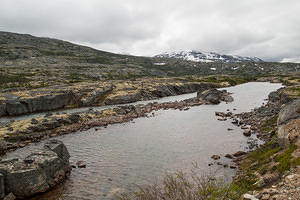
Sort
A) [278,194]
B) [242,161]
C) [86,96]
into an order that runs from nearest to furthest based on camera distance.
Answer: [278,194] < [242,161] < [86,96]

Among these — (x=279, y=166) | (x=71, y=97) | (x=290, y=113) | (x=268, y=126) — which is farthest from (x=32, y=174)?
(x=71, y=97)

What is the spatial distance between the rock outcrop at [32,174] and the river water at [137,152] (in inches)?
40.6

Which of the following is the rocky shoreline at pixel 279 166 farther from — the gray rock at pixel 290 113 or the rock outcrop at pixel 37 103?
the rock outcrop at pixel 37 103

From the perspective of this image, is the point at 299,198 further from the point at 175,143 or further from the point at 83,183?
the point at 175,143

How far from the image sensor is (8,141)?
34781 mm

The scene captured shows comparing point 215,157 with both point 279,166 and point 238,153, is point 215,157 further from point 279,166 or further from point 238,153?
point 279,166

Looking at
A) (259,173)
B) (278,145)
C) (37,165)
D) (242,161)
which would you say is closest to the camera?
(259,173)

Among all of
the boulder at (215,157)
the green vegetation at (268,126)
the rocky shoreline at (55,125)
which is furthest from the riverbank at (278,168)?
the rocky shoreline at (55,125)

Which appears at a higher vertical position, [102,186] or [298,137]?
[298,137]

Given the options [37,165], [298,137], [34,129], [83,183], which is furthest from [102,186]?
[34,129]

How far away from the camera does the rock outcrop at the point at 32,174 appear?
1858 cm

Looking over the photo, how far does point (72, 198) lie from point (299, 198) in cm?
1846

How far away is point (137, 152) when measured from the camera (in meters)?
29.2

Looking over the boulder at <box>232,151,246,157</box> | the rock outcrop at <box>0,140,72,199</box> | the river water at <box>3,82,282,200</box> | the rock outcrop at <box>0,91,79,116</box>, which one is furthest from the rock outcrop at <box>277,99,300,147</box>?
the rock outcrop at <box>0,91,79,116</box>
